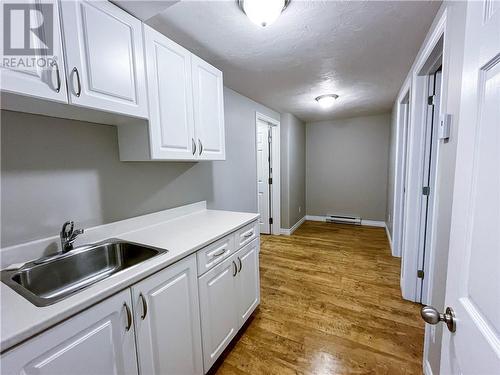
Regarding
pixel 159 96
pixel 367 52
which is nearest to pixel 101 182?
pixel 159 96

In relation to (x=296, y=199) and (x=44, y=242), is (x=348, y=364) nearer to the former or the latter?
(x=44, y=242)

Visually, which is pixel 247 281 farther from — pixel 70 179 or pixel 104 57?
pixel 104 57

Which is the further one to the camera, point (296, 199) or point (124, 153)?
point (296, 199)

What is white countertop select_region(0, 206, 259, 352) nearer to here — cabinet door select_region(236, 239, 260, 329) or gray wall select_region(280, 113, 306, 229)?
cabinet door select_region(236, 239, 260, 329)

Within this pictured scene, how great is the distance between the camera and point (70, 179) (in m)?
1.25

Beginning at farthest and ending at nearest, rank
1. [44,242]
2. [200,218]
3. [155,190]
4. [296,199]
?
[296,199] → [200,218] → [155,190] → [44,242]

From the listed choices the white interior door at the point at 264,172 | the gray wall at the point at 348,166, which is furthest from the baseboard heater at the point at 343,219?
the white interior door at the point at 264,172

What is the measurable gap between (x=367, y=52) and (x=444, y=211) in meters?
1.42

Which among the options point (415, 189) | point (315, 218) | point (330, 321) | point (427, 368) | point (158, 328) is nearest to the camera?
point (158, 328)

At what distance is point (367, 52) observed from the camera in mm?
1824

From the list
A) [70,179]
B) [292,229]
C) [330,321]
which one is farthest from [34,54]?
[292,229]

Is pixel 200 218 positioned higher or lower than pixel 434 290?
higher

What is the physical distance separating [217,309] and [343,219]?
4.01 m

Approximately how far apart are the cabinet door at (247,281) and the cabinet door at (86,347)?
0.85m
